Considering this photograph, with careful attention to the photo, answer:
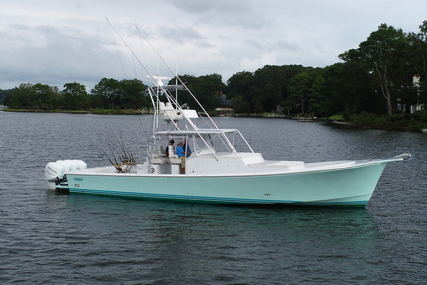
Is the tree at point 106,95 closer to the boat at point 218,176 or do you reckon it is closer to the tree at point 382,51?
the tree at point 382,51

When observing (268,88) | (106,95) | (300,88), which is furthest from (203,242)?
(106,95)

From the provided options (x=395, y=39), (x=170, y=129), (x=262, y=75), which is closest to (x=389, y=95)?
(x=395, y=39)

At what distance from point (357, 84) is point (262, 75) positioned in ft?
238

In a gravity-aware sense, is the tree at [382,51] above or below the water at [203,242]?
above

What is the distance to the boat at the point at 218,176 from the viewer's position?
48.2ft

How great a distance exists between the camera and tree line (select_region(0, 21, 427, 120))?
2876 inches

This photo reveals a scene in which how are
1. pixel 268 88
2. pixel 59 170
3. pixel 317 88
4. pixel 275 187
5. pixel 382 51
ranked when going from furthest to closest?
pixel 268 88 < pixel 317 88 < pixel 382 51 < pixel 59 170 < pixel 275 187

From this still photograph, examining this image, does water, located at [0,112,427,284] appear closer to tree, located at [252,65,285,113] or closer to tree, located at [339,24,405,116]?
tree, located at [339,24,405,116]

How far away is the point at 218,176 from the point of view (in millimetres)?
15070

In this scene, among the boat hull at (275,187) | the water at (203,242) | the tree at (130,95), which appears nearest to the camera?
the water at (203,242)

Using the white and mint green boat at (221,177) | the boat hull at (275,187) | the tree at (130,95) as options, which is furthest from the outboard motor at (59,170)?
the tree at (130,95)

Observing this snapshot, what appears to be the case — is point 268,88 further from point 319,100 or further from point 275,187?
point 275,187

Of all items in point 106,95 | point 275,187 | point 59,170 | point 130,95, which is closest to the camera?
point 275,187

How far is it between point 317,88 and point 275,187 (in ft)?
386
